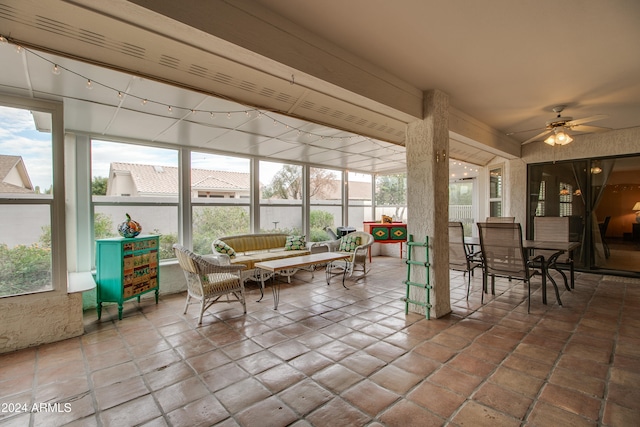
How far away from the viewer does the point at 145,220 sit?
4625 mm

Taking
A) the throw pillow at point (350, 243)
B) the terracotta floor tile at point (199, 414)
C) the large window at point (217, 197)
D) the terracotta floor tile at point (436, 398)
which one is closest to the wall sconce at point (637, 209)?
the throw pillow at point (350, 243)

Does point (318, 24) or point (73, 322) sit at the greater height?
point (318, 24)

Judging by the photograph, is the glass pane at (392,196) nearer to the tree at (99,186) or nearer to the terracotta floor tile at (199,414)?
the tree at (99,186)

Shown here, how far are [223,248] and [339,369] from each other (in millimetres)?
3254

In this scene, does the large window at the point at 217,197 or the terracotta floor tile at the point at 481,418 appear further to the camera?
the large window at the point at 217,197

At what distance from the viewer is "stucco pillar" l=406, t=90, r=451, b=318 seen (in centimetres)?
336

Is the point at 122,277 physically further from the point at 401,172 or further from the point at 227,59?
the point at 401,172

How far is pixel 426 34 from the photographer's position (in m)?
2.31

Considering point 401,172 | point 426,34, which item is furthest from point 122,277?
point 401,172

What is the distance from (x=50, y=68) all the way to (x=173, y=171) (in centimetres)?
259

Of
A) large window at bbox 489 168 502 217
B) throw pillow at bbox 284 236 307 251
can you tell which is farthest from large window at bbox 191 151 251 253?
large window at bbox 489 168 502 217

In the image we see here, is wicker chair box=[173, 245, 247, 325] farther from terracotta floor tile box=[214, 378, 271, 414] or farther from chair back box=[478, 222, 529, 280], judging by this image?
chair back box=[478, 222, 529, 280]

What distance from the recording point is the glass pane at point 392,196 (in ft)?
27.3

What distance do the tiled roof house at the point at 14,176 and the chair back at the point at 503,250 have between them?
16.6 feet
